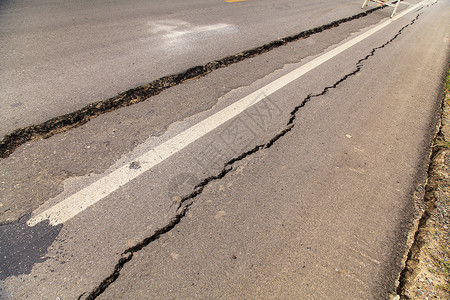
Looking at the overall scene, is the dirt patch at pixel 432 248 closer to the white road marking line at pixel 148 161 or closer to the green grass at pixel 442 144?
the green grass at pixel 442 144

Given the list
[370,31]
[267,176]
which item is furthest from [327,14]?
[267,176]

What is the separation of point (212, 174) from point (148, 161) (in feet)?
2.01

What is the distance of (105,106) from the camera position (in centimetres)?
321

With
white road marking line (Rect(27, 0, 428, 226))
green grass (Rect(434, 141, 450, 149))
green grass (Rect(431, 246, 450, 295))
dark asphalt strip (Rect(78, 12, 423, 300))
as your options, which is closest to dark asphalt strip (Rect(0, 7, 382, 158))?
white road marking line (Rect(27, 0, 428, 226))

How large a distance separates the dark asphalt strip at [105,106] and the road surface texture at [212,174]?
98 mm

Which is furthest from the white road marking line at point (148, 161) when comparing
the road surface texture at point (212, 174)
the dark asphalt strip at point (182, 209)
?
the dark asphalt strip at point (182, 209)

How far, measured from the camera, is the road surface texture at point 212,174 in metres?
1.81

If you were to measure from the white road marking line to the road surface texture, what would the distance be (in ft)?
0.05

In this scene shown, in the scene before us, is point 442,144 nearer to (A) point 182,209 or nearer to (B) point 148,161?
(A) point 182,209

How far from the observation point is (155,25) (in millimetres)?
5891

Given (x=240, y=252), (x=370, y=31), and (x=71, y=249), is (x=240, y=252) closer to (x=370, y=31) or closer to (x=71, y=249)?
(x=71, y=249)

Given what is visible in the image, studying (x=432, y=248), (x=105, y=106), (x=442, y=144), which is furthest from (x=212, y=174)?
(x=442, y=144)

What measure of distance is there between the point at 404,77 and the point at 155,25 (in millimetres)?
4976

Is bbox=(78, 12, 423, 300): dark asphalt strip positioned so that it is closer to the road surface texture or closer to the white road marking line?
the road surface texture
